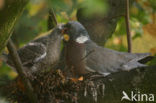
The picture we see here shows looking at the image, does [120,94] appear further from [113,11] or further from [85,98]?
[113,11]

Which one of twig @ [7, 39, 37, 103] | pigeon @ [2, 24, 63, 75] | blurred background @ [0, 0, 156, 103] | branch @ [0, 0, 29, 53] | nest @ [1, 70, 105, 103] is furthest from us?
pigeon @ [2, 24, 63, 75]

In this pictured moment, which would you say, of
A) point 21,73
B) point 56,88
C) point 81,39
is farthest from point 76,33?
point 21,73

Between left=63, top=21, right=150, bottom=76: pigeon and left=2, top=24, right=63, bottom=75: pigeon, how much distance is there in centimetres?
7

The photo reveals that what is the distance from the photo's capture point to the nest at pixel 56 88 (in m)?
1.71

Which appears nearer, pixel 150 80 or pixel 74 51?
pixel 150 80

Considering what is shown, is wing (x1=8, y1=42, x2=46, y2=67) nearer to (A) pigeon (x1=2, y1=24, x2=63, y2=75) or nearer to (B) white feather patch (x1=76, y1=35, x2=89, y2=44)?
(A) pigeon (x1=2, y1=24, x2=63, y2=75)

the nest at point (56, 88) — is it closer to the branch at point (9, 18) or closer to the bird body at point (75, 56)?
the bird body at point (75, 56)

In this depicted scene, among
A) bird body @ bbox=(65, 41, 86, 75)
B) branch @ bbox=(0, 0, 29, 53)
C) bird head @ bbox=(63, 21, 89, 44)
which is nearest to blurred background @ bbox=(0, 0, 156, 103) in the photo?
bird head @ bbox=(63, 21, 89, 44)

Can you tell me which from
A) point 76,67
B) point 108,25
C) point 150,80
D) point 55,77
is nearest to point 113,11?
point 108,25

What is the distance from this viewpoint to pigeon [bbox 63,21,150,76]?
1894 mm

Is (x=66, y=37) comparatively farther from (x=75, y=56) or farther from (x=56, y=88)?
(x=56, y=88)

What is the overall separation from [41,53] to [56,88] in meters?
0.37

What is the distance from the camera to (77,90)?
67.9 inches

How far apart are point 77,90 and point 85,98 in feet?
0.24
